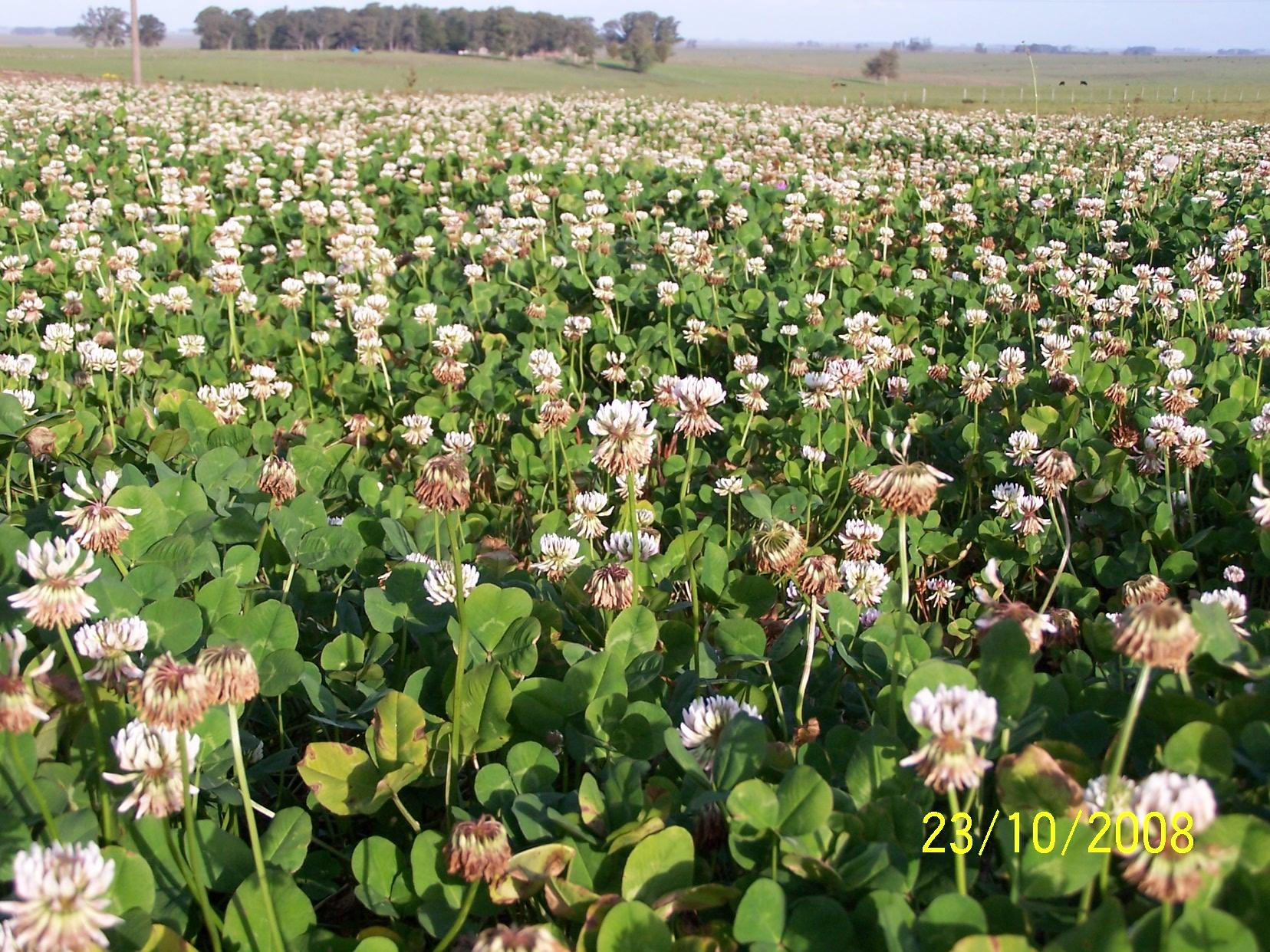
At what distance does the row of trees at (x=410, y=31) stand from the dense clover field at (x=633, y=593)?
74.3 metres

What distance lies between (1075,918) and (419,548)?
1555 mm

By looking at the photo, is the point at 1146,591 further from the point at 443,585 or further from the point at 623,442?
the point at 443,585

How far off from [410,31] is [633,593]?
8558 cm

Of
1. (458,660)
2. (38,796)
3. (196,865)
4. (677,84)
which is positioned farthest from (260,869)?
(677,84)

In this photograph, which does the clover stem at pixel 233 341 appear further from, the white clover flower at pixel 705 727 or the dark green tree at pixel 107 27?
the dark green tree at pixel 107 27

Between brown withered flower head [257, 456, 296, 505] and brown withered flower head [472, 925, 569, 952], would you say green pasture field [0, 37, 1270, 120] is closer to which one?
brown withered flower head [257, 456, 296, 505]

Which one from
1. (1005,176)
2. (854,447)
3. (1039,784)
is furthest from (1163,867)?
(1005,176)

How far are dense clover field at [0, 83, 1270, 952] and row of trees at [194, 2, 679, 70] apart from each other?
7432 cm

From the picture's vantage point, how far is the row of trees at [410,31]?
250 feet

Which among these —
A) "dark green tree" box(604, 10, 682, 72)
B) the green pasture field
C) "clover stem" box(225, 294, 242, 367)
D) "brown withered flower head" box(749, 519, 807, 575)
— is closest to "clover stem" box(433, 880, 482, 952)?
"brown withered flower head" box(749, 519, 807, 575)

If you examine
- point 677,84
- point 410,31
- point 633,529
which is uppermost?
point 410,31

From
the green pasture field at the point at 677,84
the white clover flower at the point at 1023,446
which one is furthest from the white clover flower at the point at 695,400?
the green pasture field at the point at 677,84

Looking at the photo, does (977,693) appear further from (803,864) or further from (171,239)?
(171,239)

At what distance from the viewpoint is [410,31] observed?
79.0 metres
